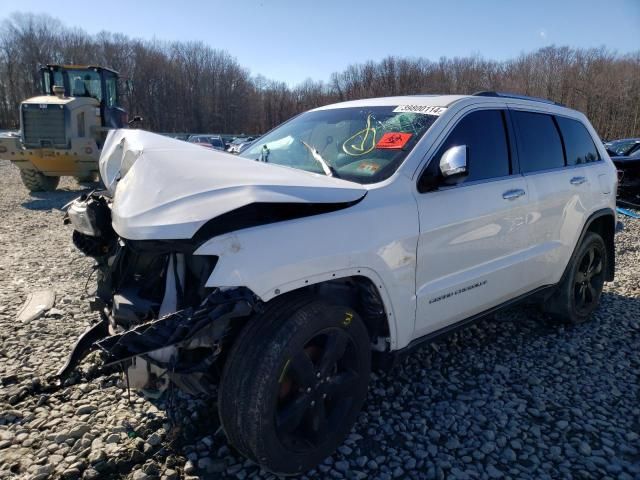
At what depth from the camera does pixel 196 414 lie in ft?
9.02

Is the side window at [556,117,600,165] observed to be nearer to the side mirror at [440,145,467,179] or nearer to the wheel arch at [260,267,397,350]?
the side mirror at [440,145,467,179]

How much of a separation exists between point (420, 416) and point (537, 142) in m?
2.33

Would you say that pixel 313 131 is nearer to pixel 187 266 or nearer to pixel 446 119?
pixel 446 119

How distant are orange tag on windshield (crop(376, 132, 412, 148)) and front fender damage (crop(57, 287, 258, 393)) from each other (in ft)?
4.51

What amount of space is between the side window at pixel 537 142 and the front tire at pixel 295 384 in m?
2.06

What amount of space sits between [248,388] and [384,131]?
180 centimetres

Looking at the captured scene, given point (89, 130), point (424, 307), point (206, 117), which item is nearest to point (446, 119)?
point (424, 307)

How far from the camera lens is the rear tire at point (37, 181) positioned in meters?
12.0

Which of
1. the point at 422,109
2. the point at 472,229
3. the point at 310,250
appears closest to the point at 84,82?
the point at 422,109

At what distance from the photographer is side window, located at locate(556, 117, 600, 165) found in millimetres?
4012

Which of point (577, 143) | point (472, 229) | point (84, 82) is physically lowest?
point (472, 229)

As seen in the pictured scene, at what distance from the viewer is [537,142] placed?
12.0ft

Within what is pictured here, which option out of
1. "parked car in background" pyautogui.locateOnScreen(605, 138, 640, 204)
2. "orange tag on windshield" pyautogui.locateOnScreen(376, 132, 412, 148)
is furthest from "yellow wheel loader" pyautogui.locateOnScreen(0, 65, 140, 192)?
"parked car in background" pyautogui.locateOnScreen(605, 138, 640, 204)

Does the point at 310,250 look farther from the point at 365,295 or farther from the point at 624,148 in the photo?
the point at 624,148
